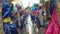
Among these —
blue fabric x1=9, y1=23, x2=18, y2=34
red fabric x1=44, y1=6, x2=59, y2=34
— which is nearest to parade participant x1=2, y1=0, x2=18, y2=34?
blue fabric x1=9, y1=23, x2=18, y2=34

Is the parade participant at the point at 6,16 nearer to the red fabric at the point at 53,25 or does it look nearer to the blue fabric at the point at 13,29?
the blue fabric at the point at 13,29

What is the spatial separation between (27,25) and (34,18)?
90 millimetres

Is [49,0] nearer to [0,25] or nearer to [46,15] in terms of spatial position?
[46,15]

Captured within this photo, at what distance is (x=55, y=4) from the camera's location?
6.09ft

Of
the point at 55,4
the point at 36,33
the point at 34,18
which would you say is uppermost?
the point at 55,4

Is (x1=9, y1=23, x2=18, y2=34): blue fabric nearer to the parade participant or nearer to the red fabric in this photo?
the parade participant

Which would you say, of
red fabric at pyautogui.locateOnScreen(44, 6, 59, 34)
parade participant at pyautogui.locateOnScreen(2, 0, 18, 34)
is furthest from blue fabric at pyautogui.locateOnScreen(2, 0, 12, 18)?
red fabric at pyautogui.locateOnScreen(44, 6, 59, 34)

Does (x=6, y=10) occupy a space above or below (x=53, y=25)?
above

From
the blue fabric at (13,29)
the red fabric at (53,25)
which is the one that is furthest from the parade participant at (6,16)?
the red fabric at (53,25)

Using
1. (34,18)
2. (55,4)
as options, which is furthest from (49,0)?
(34,18)

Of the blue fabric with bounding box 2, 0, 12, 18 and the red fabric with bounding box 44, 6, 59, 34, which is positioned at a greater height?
the blue fabric with bounding box 2, 0, 12, 18

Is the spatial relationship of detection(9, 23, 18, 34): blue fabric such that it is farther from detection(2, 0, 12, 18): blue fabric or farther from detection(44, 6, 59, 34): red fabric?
detection(44, 6, 59, 34): red fabric

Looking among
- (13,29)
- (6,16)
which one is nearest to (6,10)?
(6,16)

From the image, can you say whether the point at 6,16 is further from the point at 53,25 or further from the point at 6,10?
the point at 53,25
